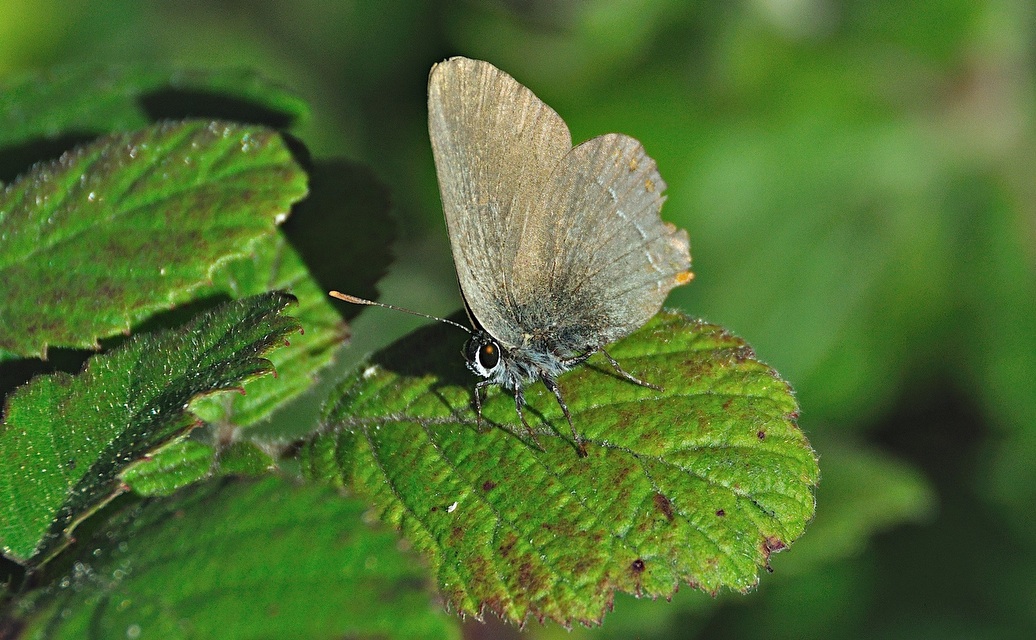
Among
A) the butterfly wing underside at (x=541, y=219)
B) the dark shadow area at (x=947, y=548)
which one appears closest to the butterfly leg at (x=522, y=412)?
the butterfly wing underside at (x=541, y=219)

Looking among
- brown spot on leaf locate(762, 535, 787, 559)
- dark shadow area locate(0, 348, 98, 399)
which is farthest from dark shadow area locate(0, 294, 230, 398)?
brown spot on leaf locate(762, 535, 787, 559)

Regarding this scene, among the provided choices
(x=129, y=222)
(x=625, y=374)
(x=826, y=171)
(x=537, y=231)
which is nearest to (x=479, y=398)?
(x=625, y=374)

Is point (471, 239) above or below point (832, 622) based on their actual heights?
above

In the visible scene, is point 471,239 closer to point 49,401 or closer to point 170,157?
point 170,157

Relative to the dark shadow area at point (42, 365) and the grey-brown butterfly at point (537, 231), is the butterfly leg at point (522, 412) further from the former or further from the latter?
the dark shadow area at point (42, 365)

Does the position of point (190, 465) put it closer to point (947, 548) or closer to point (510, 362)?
point (510, 362)

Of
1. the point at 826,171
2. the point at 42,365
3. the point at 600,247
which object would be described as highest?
the point at 600,247

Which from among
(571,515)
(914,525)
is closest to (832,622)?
(914,525)
